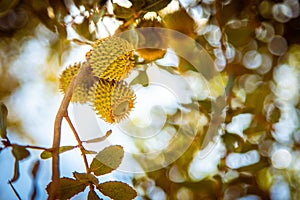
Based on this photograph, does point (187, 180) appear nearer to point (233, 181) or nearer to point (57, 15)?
point (233, 181)

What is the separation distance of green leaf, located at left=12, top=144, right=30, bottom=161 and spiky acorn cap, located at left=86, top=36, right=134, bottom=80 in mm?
190

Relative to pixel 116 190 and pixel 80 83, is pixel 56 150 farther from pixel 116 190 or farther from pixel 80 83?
pixel 80 83

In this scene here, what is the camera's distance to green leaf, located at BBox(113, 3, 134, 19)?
0.71 meters

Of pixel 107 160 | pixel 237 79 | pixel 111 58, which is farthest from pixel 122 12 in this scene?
pixel 237 79

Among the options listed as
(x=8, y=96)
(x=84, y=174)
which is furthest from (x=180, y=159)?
(x=84, y=174)

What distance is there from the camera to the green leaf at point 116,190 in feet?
1.95

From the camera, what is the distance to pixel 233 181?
117 cm

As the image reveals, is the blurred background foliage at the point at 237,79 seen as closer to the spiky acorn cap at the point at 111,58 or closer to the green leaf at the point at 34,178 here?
the spiky acorn cap at the point at 111,58

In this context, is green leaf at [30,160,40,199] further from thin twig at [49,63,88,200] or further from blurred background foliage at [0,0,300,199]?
blurred background foliage at [0,0,300,199]

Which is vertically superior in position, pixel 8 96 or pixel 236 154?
pixel 8 96

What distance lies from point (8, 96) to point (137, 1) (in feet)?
2.68

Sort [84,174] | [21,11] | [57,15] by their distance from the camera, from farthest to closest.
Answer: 1. [21,11]
2. [57,15]
3. [84,174]

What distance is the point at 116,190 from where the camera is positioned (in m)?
0.60

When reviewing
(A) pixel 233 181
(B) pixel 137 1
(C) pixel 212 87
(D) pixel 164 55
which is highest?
(B) pixel 137 1
